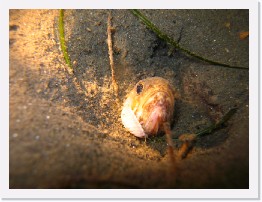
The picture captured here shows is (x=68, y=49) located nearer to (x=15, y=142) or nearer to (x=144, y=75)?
(x=144, y=75)

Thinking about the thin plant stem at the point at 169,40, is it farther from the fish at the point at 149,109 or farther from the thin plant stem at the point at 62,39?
the thin plant stem at the point at 62,39

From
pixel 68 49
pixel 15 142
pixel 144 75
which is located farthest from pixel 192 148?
pixel 68 49

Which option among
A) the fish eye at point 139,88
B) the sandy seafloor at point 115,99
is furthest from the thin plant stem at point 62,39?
the fish eye at point 139,88

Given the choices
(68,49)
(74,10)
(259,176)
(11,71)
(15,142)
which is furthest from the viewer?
(74,10)

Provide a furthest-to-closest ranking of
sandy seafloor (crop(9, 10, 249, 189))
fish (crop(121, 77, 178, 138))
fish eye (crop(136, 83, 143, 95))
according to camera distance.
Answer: fish eye (crop(136, 83, 143, 95)) < fish (crop(121, 77, 178, 138)) < sandy seafloor (crop(9, 10, 249, 189))

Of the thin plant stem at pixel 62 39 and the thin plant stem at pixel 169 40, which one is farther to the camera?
the thin plant stem at pixel 169 40

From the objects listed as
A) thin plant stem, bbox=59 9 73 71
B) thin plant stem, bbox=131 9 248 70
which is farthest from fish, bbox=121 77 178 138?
thin plant stem, bbox=59 9 73 71

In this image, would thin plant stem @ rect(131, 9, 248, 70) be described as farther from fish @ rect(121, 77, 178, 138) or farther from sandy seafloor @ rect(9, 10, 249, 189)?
fish @ rect(121, 77, 178, 138)

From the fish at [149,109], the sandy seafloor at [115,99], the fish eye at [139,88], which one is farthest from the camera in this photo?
the fish eye at [139,88]

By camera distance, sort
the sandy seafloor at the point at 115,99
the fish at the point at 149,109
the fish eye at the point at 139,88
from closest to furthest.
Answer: the sandy seafloor at the point at 115,99 < the fish at the point at 149,109 < the fish eye at the point at 139,88
